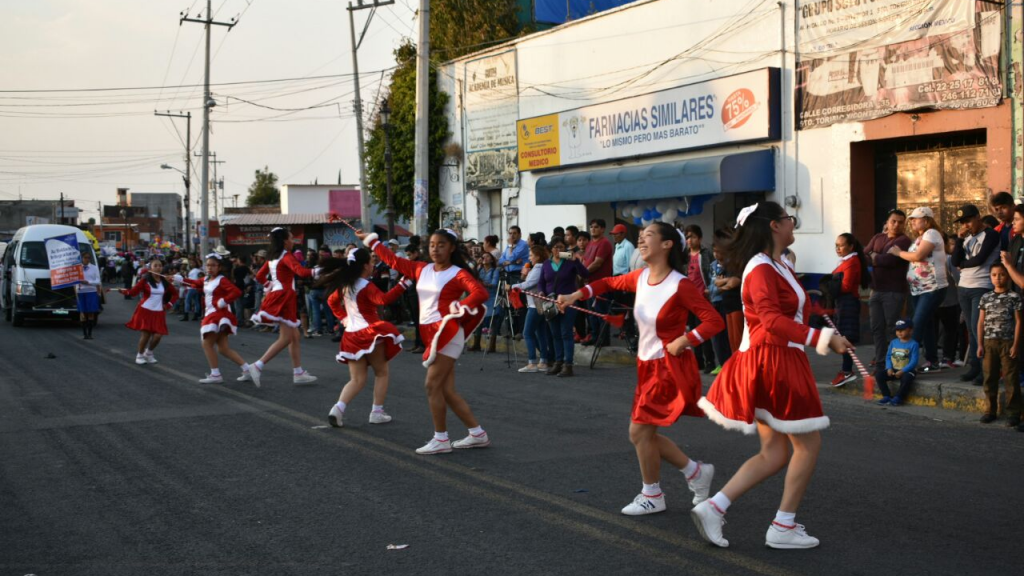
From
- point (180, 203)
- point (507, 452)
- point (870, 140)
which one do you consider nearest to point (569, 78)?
point (870, 140)

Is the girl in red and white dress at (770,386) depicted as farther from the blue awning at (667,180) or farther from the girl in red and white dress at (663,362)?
the blue awning at (667,180)

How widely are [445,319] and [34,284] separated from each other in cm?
2095

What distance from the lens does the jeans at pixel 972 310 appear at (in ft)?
33.2

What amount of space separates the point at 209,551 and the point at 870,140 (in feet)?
48.3

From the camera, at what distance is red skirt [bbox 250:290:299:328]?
12844 millimetres

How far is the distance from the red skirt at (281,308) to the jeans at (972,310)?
7.98m

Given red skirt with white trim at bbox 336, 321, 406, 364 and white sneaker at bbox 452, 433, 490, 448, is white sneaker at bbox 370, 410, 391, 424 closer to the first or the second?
red skirt with white trim at bbox 336, 321, 406, 364

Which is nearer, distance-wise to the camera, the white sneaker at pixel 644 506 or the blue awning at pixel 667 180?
the white sneaker at pixel 644 506

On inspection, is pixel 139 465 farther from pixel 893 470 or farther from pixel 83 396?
pixel 893 470

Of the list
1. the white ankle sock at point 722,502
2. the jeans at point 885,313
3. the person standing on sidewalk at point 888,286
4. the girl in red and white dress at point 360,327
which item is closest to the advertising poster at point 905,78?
the person standing on sidewalk at point 888,286

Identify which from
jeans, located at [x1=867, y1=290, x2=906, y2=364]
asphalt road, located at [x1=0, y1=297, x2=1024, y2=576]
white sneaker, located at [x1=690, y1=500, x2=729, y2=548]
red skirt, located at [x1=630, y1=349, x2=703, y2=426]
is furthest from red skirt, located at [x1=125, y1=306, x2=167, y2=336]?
white sneaker, located at [x1=690, y1=500, x2=729, y2=548]

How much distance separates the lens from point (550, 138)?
25297mm

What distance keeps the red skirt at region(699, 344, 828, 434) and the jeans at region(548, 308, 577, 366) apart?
318 inches

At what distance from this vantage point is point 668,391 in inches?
228
